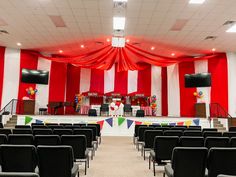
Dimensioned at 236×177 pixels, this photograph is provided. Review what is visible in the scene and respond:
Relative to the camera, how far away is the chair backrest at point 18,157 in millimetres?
2842

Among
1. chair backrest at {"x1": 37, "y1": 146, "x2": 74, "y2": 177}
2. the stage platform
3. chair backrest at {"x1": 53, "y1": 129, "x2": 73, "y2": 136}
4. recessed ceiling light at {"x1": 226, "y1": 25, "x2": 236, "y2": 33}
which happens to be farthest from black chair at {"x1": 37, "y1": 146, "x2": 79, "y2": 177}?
recessed ceiling light at {"x1": 226, "y1": 25, "x2": 236, "y2": 33}

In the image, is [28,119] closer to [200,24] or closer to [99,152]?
[99,152]

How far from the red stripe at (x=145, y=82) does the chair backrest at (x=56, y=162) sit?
1431cm

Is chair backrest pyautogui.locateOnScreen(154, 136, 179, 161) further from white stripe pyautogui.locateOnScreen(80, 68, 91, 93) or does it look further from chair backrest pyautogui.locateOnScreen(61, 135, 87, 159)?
white stripe pyautogui.locateOnScreen(80, 68, 91, 93)

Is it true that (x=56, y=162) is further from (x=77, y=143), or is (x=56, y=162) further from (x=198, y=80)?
(x=198, y=80)

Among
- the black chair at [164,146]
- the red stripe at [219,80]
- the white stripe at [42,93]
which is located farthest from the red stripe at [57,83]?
the black chair at [164,146]

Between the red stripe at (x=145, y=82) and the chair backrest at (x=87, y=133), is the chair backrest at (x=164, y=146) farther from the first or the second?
the red stripe at (x=145, y=82)

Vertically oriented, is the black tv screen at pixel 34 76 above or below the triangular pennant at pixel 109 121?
above

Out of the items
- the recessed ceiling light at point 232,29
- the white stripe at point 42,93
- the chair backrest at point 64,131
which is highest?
the recessed ceiling light at point 232,29

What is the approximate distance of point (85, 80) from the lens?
16984 millimetres

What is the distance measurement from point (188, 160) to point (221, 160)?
1.33ft

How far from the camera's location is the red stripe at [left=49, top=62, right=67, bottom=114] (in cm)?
1488

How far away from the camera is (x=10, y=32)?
1069 cm

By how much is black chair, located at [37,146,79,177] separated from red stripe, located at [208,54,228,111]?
40.4 feet
